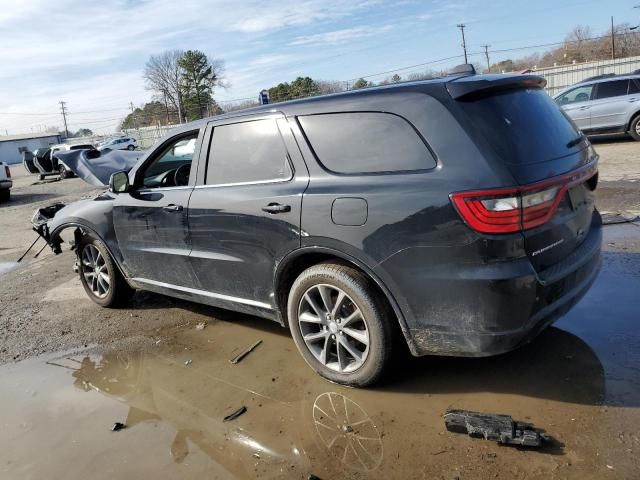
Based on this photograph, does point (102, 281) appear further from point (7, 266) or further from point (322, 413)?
point (7, 266)

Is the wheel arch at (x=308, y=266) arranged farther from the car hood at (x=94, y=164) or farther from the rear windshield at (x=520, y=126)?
the car hood at (x=94, y=164)

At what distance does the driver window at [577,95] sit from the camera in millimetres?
14273

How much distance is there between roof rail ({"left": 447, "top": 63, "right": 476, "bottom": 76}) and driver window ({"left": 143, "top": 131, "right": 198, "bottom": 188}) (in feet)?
7.00

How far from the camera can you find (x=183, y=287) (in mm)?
4566

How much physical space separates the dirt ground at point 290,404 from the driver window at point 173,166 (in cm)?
134

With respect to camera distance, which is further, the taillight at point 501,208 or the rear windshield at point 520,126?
the rear windshield at point 520,126

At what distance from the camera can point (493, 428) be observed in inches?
110

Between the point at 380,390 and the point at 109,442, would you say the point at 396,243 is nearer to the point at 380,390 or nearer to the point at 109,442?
the point at 380,390

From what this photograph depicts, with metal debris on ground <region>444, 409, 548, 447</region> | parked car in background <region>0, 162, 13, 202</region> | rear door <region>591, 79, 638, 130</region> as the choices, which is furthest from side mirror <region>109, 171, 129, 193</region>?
parked car in background <region>0, 162, 13, 202</region>

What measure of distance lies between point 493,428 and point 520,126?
1.68 m

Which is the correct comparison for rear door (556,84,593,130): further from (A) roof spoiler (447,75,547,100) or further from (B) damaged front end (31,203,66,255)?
(B) damaged front end (31,203,66,255)

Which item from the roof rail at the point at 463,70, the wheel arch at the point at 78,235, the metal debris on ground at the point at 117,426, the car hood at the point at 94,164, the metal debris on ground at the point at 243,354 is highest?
the roof rail at the point at 463,70

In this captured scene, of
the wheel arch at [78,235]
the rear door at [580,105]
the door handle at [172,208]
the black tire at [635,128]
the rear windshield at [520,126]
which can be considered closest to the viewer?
the rear windshield at [520,126]

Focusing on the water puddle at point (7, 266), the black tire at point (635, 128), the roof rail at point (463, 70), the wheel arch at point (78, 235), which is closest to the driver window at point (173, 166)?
the wheel arch at point (78, 235)
